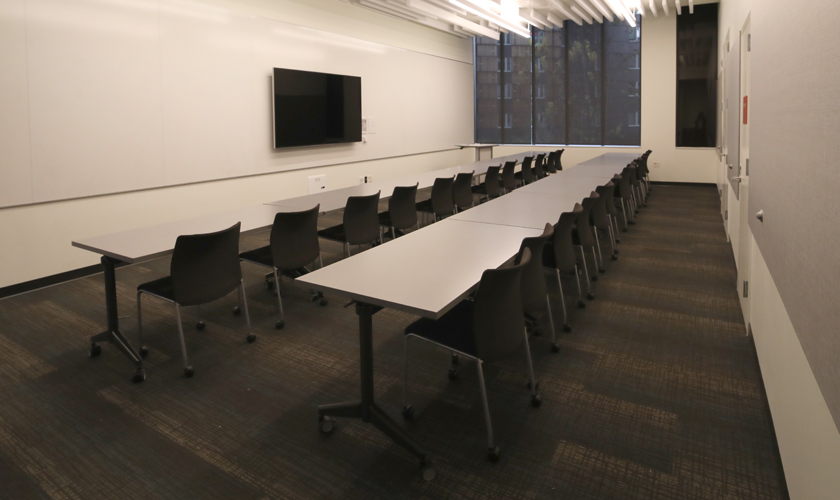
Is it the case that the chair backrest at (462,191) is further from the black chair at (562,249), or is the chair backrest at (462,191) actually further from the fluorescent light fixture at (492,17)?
the fluorescent light fixture at (492,17)

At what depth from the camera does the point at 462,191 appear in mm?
6465

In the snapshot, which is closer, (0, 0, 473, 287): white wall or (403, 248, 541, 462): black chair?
(403, 248, 541, 462): black chair

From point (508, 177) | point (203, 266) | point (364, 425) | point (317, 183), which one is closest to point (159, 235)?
point (203, 266)

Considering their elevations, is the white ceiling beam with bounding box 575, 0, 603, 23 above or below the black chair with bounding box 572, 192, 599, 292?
above

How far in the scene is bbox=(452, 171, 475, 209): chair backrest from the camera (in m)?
6.37

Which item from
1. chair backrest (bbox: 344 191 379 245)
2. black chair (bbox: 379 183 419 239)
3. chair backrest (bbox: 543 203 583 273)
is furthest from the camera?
black chair (bbox: 379 183 419 239)

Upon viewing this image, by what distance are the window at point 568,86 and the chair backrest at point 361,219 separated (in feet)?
28.3

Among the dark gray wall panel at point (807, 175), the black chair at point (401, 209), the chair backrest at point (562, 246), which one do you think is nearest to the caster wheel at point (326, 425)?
the chair backrest at point (562, 246)

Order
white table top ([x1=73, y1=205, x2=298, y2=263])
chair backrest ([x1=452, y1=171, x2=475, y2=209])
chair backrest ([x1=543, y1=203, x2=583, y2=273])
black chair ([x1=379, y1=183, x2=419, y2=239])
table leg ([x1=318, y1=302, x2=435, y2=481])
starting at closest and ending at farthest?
1. table leg ([x1=318, y1=302, x2=435, y2=481])
2. white table top ([x1=73, y1=205, x2=298, y2=263])
3. chair backrest ([x1=543, y1=203, x2=583, y2=273])
4. black chair ([x1=379, y1=183, x2=419, y2=239])
5. chair backrest ([x1=452, y1=171, x2=475, y2=209])

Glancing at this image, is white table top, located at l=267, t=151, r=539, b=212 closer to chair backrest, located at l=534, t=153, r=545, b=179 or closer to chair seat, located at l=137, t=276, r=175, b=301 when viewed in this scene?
chair seat, located at l=137, t=276, r=175, b=301

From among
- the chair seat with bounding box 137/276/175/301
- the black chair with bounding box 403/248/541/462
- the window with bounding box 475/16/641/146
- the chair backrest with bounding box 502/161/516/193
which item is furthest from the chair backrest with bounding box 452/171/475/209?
the window with bounding box 475/16/641/146

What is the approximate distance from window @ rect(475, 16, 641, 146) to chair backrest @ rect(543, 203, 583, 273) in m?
8.93

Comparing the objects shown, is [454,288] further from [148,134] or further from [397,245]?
[148,134]

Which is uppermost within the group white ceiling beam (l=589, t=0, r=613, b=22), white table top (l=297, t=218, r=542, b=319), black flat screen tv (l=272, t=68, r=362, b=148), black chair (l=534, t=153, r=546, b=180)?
white ceiling beam (l=589, t=0, r=613, b=22)
